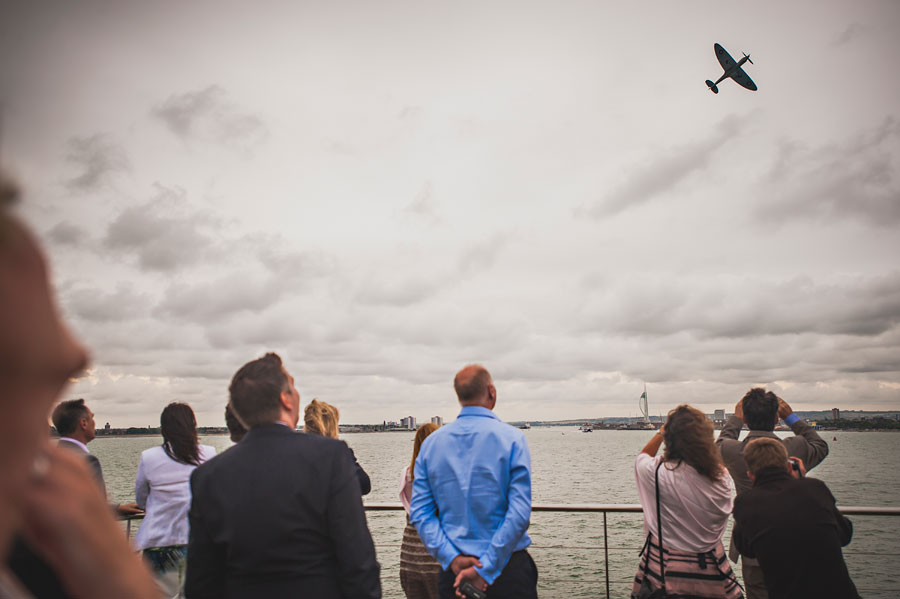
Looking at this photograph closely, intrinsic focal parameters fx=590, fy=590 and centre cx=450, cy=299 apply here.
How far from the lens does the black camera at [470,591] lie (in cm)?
339

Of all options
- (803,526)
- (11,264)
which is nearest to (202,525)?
(11,264)

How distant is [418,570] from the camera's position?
4754 mm

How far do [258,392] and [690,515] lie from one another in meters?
2.91

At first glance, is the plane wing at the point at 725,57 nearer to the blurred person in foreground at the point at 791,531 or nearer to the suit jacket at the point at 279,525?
the blurred person in foreground at the point at 791,531

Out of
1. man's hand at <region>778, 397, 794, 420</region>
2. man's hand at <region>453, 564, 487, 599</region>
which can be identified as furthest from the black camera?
man's hand at <region>778, 397, 794, 420</region>

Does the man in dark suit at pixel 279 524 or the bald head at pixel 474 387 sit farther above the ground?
the bald head at pixel 474 387

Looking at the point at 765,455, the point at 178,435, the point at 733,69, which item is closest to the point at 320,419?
the point at 178,435

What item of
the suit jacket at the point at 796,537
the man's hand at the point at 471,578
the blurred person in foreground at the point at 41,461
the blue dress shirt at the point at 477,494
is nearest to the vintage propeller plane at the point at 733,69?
the suit jacket at the point at 796,537

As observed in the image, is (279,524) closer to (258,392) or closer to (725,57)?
(258,392)

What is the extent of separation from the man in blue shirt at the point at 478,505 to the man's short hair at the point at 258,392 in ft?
4.44

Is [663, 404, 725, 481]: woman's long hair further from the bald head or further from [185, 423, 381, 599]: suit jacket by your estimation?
[185, 423, 381, 599]: suit jacket

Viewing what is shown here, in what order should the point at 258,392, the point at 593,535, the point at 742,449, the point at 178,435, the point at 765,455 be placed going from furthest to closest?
the point at 593,535
the point at 742,449
the point at 178,435
the point at 765,455
the point at 258,392

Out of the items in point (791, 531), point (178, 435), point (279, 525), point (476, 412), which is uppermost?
point (476, 412)

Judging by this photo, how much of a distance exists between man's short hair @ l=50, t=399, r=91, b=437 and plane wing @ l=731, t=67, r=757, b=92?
2169 centimetres
